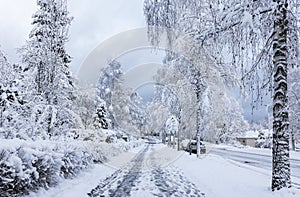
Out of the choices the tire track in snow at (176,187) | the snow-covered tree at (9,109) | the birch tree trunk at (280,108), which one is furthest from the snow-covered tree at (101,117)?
the birch tree trunk at (280,108)

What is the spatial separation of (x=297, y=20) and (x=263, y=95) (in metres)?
1.81

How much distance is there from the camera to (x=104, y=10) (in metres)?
9.95

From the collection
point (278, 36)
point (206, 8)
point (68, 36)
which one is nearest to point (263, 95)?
point (278, 36)

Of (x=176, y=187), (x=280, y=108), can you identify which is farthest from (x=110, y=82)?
(x=280, y=108)

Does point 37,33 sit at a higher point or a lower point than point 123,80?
lower

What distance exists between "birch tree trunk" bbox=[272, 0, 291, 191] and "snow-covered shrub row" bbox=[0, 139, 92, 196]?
5377 mm

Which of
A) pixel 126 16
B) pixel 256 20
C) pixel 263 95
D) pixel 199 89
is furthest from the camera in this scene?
pixel 199 89

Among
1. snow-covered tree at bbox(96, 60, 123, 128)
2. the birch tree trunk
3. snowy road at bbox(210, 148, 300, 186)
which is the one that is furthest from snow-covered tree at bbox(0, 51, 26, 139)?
snow-covered tree at bbox(96, 60, 123, 128)

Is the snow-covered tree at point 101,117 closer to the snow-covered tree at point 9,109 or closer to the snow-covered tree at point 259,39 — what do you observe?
the snow-covered tree at point 9,109

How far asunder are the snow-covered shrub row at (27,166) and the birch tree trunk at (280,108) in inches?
212

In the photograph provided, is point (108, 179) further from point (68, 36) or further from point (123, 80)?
point (123, 80)

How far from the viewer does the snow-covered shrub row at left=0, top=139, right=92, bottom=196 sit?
569cm

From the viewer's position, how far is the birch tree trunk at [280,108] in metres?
6.48

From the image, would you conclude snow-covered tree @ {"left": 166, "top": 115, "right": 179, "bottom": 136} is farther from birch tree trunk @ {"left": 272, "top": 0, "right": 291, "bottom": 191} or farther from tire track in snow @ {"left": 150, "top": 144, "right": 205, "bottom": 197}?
birch tree trunk @ {"left": 272, "top": 0, "right": 291, "bottom": 191}
